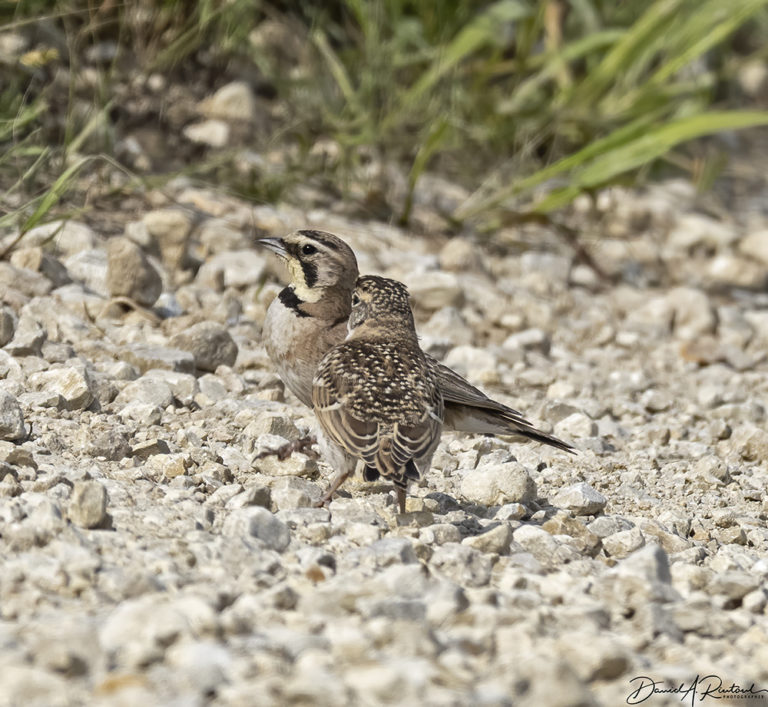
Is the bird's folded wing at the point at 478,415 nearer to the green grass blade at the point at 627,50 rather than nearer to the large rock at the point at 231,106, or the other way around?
the large rock at the point at 231,106

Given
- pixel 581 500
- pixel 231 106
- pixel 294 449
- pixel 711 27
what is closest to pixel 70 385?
pixel 294 449

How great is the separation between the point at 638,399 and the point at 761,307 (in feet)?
6.56

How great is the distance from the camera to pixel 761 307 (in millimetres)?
7348

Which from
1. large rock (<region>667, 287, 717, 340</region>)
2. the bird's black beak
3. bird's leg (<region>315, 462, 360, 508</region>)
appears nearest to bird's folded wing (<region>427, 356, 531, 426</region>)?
bird's leg (<region>315, 462, 360, 508</region>)

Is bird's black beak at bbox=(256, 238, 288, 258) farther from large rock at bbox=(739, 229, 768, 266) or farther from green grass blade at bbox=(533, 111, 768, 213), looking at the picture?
large rock at bbox=(739, 229, 768, 266)

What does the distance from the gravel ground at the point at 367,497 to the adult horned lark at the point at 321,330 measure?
18cm

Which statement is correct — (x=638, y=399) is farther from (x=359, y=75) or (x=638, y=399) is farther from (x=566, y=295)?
(x=359, y=75)

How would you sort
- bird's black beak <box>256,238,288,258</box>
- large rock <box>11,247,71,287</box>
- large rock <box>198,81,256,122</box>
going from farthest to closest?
1. large rock <box>198,81,256,122</box>
2. large rock <box>11,247,71,287</box>
3. bird's black beak <box>256,238,288,258</box>

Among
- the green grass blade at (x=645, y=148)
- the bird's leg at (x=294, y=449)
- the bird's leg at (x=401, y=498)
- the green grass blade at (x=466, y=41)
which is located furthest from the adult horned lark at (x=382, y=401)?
the green grass blade at (x=466, y=41)

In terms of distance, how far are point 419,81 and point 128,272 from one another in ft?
8.46

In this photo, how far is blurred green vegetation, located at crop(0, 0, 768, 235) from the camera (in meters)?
6.53

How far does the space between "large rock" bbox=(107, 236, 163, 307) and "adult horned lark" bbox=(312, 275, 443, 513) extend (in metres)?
1.45

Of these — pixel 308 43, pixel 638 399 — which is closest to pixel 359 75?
pixel 308 43

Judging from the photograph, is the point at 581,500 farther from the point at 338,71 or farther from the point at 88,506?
the point at 338,71
